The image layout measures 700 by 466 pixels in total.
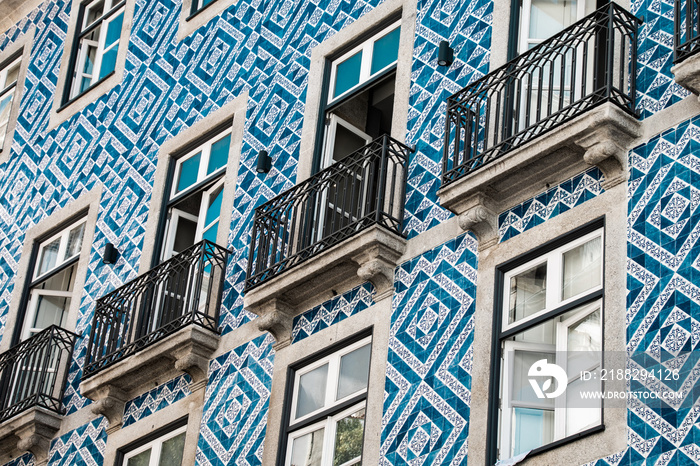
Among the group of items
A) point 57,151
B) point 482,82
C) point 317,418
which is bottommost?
point 317,418

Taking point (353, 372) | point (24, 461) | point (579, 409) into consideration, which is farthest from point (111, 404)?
point (579, 409)

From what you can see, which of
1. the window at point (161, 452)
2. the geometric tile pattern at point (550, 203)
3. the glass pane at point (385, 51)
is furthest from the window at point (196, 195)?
the geometric tile pattern at point (550, 203)

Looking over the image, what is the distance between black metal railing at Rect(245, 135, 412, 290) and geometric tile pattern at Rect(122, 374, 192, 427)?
134 cm

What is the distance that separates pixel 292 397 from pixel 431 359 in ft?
5.83

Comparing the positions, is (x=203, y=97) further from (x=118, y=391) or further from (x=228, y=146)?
(x=118, y=391)

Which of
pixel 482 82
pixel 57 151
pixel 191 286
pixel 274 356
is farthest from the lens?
pixel 57 151

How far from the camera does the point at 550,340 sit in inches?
451

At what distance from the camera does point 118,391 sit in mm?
15312

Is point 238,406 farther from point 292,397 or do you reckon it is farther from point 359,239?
point 359,239

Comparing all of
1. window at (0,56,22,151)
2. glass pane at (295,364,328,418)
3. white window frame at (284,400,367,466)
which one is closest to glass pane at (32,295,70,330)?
window at (0,56,22,151)

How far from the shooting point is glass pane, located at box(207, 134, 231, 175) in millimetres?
16297

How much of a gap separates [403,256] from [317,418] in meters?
1.58

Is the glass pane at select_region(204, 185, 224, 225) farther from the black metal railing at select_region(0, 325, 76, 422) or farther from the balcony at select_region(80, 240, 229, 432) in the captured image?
the black metal railing at select_region(0, 325, 76, 422)

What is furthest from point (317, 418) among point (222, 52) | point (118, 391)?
point (222, 52)
